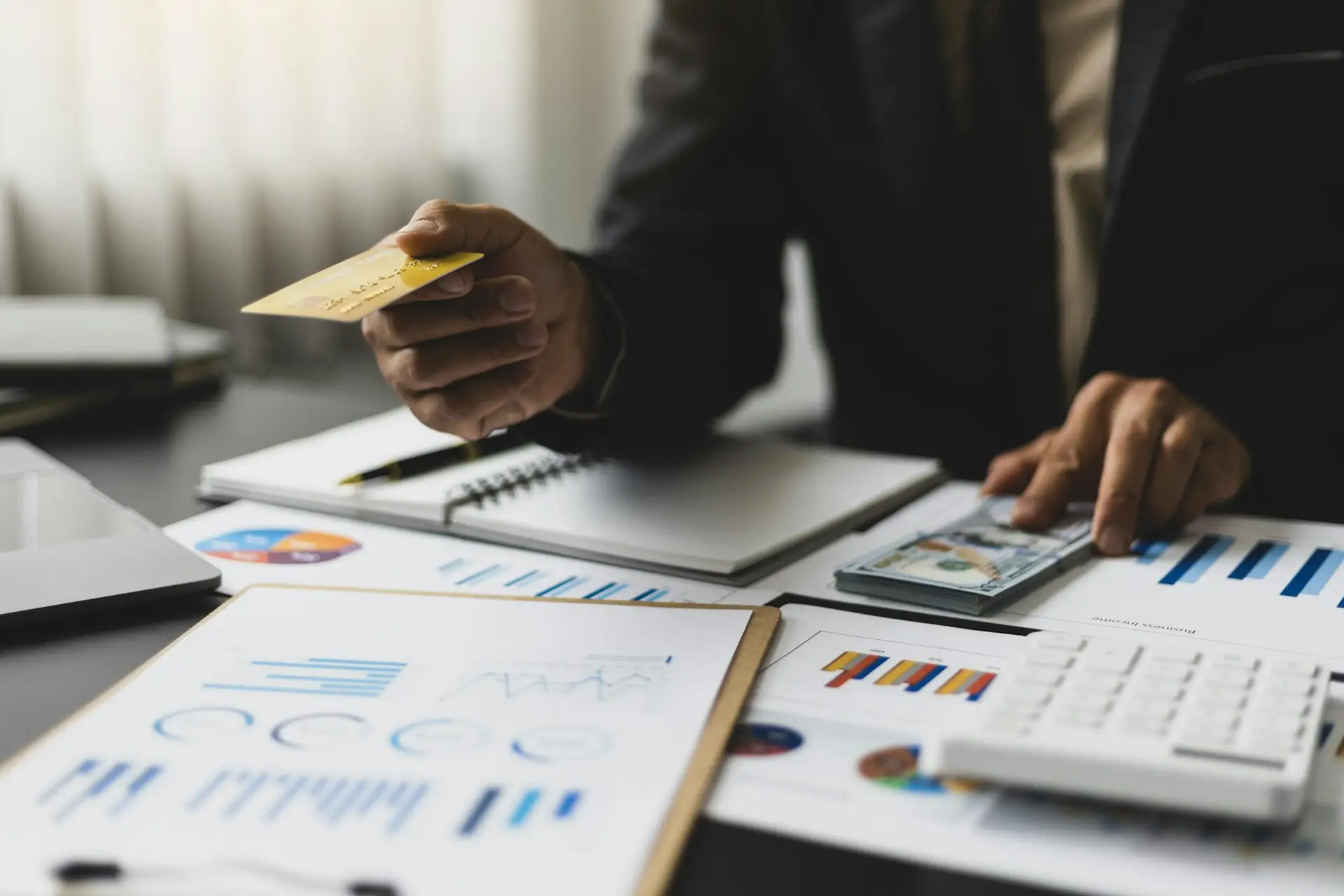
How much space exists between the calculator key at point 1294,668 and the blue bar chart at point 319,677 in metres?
0.35

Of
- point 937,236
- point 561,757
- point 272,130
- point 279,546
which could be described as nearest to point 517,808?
point 561,757

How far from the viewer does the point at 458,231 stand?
0.70 metres

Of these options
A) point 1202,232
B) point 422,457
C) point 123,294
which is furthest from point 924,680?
point 123,294

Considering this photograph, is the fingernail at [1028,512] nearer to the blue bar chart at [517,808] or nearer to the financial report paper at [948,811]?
the financial report paper at [948,811]

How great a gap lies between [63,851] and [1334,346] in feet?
3.10

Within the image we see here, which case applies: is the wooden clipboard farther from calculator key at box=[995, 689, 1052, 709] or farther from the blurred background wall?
the blurred background wall

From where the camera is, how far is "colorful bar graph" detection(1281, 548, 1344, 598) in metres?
0.66

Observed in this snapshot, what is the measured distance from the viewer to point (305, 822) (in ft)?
1.35

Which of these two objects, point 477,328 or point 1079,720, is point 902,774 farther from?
point 477,328

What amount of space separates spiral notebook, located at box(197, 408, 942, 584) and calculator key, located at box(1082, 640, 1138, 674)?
0.21 metres

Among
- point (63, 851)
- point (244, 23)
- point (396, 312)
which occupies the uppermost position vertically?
point (244, 23)

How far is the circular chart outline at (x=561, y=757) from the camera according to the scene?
46 cm

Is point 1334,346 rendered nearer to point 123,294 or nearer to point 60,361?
point 60,361

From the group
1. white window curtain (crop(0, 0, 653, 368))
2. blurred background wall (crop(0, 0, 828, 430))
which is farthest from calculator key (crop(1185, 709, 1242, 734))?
white window curtain (crop(0, 0, 653, 368))
